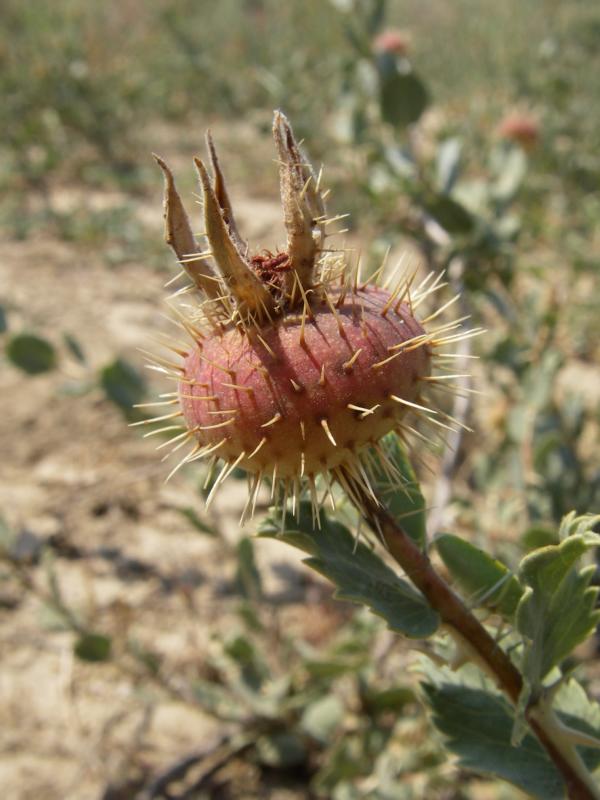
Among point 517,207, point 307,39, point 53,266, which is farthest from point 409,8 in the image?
point 53,266

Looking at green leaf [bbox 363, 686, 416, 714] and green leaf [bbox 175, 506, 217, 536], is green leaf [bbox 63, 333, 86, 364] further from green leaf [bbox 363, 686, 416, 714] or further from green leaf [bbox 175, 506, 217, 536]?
green leaf [bbox 363, 686, 416, 714]

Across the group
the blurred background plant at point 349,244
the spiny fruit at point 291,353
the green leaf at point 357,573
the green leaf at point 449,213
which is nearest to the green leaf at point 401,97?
the blurred background plant at point 349,244

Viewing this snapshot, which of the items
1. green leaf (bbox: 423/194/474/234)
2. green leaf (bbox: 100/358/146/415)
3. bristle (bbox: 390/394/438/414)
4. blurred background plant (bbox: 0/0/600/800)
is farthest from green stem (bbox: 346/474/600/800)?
green leaf (bbox: 423/194/474/234)

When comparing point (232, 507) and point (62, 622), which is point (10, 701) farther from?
point (232, 507)

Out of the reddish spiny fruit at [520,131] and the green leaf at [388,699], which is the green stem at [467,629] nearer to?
the green leaf at [388,699]

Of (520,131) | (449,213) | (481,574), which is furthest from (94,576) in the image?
(520,131)

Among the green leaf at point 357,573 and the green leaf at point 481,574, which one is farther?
the green leaf at point 481,574

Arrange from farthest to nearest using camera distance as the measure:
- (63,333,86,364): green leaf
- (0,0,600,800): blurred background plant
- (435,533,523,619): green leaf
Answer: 1. (63,333,86,364): green leaf
2. (0,0,600,800): blurred background plant
3. (435,533,523,619): green leaf
